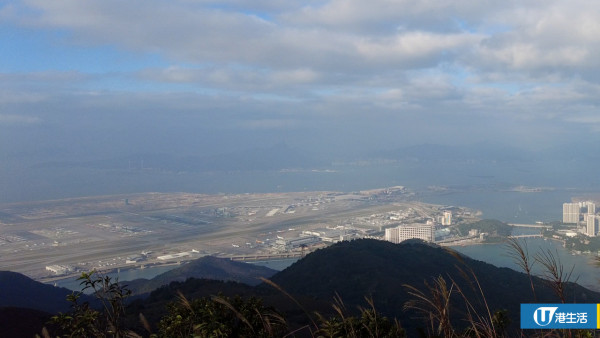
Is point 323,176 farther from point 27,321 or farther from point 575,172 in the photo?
point 27,321

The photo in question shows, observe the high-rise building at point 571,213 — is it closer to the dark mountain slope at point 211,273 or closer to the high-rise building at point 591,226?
the high-rise building at point 591,226

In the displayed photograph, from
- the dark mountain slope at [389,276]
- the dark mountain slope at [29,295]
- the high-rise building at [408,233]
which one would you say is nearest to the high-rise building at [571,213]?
the high-rise building at [408,233]

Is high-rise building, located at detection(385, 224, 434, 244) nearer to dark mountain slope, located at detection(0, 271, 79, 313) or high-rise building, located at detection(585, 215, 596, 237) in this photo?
high-rise building, located at detection(585, 215, 596, 237)

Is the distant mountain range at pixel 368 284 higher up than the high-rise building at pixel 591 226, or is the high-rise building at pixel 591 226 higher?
the distant mountain range at pixel 368 284

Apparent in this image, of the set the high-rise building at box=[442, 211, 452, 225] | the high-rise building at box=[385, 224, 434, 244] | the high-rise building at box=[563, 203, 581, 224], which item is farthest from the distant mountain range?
the high-rise building at box=[563, 203, 581, 224]

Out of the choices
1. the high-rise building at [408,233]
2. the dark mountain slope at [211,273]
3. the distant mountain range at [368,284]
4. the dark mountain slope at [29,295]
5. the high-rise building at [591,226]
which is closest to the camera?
the distant mountain range at [368,284]

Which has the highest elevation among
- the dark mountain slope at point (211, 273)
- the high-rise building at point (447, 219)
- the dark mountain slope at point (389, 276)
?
the dark mountain slope at point (389, 276)

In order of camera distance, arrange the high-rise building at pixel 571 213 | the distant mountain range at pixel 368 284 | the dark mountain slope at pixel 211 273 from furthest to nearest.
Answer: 1. the high-rise building at pixel 571 213
2. the dark mountain slope at pixel 211 273
3. the distant mountain range at pixel 368 284

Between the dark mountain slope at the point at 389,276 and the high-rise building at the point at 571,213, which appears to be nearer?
the dark mountain slope at the point at 389,276
